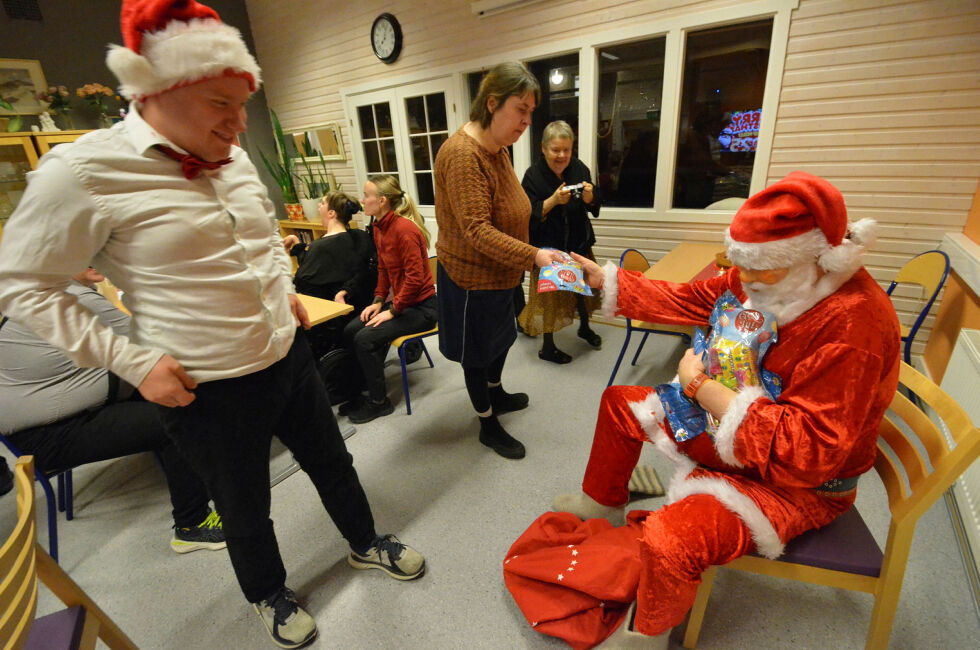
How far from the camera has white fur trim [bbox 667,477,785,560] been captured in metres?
1.01

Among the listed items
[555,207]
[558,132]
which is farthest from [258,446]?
[558,132]

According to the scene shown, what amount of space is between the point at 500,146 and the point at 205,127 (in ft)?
3.15

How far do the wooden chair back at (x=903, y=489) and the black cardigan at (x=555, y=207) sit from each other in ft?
6.35

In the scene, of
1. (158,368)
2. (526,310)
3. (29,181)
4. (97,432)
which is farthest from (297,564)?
(526,310)

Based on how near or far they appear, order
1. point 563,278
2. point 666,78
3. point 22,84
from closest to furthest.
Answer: point 563,278 < point 666,78 < point 22,84

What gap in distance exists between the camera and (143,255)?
86 cm

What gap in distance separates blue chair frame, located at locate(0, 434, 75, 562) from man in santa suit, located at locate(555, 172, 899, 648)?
201cm

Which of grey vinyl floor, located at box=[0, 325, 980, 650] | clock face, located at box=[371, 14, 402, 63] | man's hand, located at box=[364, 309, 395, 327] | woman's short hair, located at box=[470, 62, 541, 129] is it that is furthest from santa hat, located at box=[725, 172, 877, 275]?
clock face, located at box=[371, 14, 402, 63]

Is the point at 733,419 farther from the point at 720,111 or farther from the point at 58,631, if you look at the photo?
the point at 720,111

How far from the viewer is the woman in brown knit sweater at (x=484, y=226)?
149 cm

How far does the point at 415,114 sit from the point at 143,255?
12.9 ft

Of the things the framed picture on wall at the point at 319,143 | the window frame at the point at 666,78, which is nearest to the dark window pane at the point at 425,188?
the window frame at the point at 666,78

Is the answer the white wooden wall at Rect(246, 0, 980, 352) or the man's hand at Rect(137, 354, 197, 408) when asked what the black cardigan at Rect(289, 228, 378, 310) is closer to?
the man's hand at Rect(137, 354, 197, 408)

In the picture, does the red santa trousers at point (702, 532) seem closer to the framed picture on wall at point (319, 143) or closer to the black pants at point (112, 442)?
the black pants at point (112, 442)
